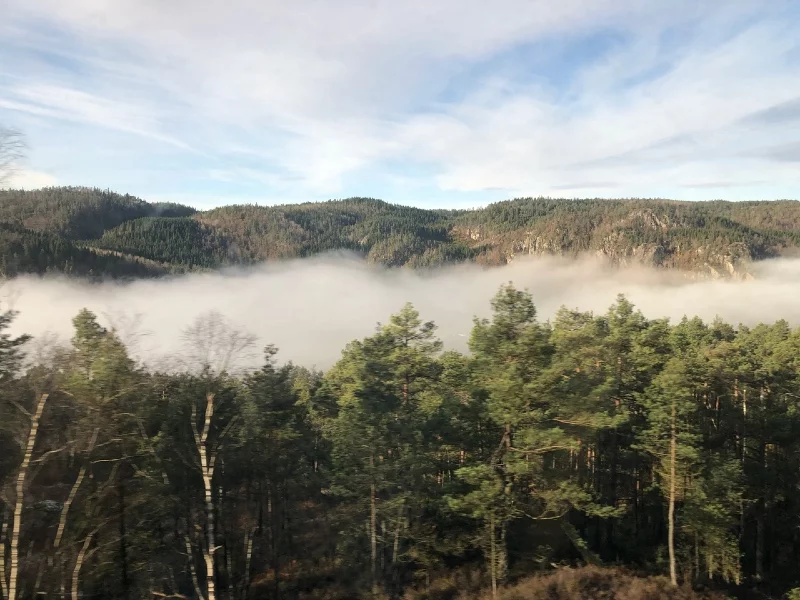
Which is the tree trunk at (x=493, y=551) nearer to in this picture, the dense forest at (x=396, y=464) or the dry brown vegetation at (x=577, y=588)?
the dense forest at (x=396, y=464)

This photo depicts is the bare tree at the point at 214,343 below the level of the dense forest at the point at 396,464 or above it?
above

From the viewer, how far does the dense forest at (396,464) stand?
447 inches

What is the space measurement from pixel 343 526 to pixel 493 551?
16.9 ft

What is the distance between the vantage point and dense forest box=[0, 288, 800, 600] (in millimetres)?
11345

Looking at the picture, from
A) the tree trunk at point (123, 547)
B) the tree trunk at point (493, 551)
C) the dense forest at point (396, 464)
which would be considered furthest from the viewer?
the tree trunk at point (493, 551)

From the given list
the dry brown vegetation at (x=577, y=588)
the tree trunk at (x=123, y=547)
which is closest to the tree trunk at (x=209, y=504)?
the tree trunk at (x=123, y=547)

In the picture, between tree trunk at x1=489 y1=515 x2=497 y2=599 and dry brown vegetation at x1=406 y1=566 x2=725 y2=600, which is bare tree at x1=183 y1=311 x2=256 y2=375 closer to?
tree trunk at x1=489 y1=515 x2=497 y2=599

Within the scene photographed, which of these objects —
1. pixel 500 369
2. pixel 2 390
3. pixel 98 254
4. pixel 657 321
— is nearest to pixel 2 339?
pixel 2 390

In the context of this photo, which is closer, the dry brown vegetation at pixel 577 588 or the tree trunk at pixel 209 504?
the tree trunk at pixel 209 504

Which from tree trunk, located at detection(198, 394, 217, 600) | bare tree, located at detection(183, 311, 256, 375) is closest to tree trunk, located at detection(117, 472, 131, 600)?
tree trunk, located at detection(198, 394, 217, 600)

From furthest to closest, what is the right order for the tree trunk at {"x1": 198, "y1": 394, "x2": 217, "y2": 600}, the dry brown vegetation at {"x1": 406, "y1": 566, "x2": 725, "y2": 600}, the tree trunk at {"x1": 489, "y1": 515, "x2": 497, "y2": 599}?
the tree trunk at {"x1": 489, "y1": 515, "x2": 497, "y2": 599} < the dry brown vegetation at {"x1": 406, "y1": 566, "x2": 725, "y2": 600} < the tree trunk at {"x1": 198, "y1": 394, "x2": 217, "y2": 600}

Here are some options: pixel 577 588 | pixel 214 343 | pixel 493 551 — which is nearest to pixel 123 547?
pixel 214 343

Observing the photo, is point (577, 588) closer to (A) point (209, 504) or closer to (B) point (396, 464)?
(B) point (396, 464)

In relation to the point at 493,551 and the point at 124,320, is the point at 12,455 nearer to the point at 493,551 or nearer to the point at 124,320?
the point at 124,320
